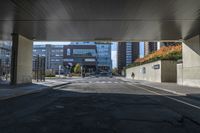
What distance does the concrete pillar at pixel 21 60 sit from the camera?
91.7 feet

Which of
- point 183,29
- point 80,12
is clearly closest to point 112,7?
point 80,12

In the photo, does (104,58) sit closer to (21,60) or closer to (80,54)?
(80,54)

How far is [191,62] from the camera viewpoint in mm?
29281

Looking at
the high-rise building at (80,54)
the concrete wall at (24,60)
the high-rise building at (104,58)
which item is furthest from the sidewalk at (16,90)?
the high-rise building at (104,58)

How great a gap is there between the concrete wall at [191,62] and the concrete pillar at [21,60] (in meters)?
18.7

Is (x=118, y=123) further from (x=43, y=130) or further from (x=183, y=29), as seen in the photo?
(x=183, y=29)

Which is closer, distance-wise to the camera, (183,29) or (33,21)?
(33,21)

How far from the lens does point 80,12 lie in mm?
18484

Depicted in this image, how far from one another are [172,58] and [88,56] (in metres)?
124

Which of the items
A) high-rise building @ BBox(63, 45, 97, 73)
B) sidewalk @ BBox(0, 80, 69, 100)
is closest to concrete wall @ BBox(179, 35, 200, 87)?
sidewalk @ BBox(0, 80, 69, 100)

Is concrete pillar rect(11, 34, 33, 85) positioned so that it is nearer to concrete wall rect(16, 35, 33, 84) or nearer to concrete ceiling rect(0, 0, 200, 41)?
concrete wall rect(16, 35, 33, 84)

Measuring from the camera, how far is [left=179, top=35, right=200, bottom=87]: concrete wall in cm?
2769

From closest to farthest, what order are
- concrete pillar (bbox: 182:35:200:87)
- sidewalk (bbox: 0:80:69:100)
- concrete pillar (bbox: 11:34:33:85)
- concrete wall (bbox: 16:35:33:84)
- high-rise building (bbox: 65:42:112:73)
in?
sidewalk (bbox: 0:80:69:100), concrete pillar (bbox: 182:35:200:87), concrete pillar (bbox: 11:34:33:85), concrete wall (bbox: 16:35:33:84), high-rise building (bbox: 65:42:112:73)

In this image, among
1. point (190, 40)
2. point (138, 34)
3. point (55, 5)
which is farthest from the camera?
point (190, 40)
